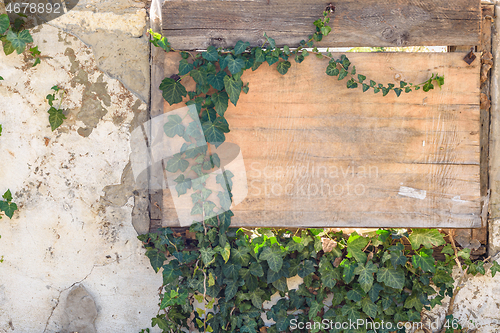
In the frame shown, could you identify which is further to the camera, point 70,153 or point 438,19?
point 70,153

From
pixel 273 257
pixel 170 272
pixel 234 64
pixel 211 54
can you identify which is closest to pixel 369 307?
pixel 273 257

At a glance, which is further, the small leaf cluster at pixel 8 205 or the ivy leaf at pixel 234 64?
the small leaf cluster at pixel 8 205

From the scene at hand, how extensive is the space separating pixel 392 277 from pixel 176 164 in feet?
4.37

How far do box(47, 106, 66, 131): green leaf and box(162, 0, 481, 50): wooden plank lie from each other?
78 cm

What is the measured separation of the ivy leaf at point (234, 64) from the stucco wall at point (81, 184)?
0.57m

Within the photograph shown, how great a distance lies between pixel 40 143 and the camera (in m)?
1.95

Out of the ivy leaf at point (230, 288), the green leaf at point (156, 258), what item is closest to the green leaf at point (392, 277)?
the ivy leaf at point (230, 288)

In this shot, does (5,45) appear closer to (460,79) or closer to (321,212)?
(321,212)

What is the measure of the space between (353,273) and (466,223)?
2.22 feet

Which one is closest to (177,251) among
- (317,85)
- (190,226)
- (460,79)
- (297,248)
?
(190,226)

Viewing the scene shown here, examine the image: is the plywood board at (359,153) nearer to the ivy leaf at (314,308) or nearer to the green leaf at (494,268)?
the green leaf at (494,268)

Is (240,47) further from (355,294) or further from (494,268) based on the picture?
(494,268)

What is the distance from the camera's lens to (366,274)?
1.81 meters

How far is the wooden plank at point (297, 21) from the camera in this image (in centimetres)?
175
